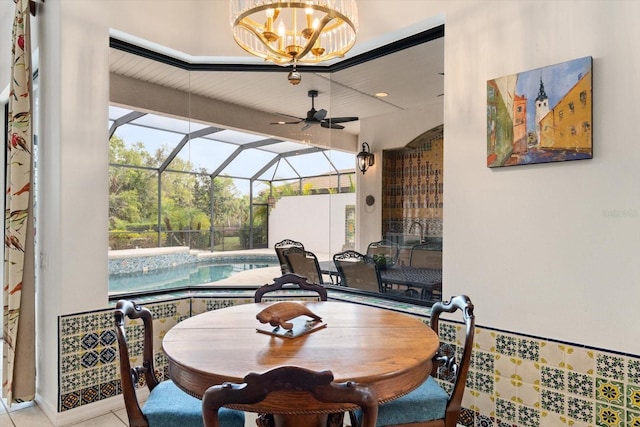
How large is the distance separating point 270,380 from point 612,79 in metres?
2.07

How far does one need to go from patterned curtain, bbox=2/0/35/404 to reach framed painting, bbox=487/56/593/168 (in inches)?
121

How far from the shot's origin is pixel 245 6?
1.89 m

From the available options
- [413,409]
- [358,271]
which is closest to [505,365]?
[413,409]

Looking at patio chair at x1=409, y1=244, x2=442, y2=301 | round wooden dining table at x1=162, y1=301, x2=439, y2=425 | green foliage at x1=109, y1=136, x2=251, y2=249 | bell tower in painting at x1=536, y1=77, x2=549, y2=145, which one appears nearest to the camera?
round wooden dining table at x1=162, y1=301, x2=439, y2=425

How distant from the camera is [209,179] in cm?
356

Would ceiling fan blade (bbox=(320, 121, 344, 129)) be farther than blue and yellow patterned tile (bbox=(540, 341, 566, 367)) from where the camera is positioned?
Yes

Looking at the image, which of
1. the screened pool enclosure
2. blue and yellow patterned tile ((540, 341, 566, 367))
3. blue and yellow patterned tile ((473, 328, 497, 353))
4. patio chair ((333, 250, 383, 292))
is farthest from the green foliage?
blue and yellow patterned tile ((540, 341, 566, 367))

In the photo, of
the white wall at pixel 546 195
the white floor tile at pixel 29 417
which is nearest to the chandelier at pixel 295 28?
the white wall at pixel 546 195

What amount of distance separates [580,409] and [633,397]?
0.80 feet

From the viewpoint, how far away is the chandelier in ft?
5.96

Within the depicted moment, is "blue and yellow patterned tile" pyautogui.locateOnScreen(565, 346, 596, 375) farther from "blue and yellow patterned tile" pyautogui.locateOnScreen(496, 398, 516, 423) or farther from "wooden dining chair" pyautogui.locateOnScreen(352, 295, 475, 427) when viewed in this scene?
"wooden dining chair" pyautogui.locateOnScreen(352, 295, 475, 427)

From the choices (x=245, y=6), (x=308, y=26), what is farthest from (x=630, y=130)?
(x=245, y=6)

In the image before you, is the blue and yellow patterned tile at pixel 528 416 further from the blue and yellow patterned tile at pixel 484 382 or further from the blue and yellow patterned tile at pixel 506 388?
the blue and yellow patterned tile at pixel 484 382

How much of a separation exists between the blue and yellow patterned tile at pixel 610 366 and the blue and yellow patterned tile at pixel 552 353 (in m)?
0.15
